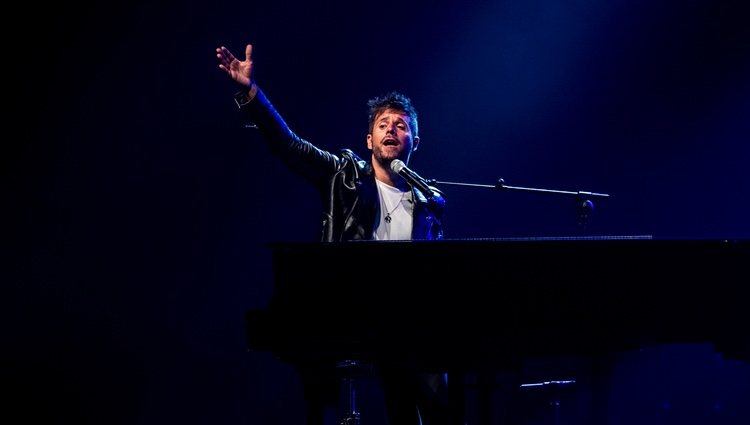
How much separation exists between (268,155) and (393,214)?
146cm

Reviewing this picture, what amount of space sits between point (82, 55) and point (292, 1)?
4.56 feet

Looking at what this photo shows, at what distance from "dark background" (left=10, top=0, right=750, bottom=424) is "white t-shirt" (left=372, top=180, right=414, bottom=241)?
4.20ft

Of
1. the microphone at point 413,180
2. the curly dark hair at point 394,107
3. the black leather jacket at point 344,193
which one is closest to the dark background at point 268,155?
the curly dark hair at point 394,107

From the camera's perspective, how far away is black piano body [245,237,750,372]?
7.78 ft

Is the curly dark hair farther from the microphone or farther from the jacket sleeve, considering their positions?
the microphone

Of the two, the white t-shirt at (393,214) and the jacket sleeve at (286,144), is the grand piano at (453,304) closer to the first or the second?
the jacket sleeve at (286,144)

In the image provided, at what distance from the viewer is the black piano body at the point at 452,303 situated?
7.78 ft

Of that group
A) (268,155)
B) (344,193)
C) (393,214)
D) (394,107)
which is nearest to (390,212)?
(393,214)

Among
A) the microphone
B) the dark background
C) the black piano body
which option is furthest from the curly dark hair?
the black piano body

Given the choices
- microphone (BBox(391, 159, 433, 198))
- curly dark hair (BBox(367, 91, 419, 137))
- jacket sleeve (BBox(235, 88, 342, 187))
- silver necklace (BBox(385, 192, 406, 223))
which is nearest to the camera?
microphone (BBox(391, 159, 433, 198))

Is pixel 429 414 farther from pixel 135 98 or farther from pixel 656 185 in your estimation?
pixel 656 185

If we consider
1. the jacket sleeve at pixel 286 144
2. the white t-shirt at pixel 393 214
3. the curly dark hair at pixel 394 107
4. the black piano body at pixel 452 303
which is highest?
the curly dark hair at pixel 394 107

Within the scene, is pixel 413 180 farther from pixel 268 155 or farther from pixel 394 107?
pixel 268 155

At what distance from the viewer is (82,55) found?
430 centimetres
